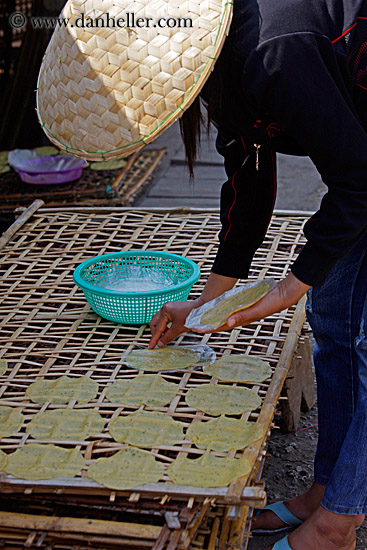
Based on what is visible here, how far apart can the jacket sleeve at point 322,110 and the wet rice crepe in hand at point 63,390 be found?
694mm

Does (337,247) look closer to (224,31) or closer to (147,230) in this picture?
(224,31)

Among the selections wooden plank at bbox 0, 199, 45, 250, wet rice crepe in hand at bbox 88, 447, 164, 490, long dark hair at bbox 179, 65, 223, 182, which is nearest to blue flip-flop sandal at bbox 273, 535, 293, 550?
wet rice crepe in hand at bbox 88, 447, 164, 490

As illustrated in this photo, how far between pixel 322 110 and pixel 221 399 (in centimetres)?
73

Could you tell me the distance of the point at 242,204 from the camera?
1646 mm

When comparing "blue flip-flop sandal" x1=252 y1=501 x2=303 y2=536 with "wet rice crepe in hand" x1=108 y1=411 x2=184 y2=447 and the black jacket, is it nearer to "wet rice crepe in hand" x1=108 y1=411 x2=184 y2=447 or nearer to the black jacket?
"wet rice crepe in hand" x1=108 y1=411 x2=184 y2=447

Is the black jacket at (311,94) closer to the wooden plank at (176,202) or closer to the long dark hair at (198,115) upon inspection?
the long dark hair at (198,115)

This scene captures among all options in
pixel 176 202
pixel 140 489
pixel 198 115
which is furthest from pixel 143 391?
pixel 176 202

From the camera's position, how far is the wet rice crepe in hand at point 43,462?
1.28m

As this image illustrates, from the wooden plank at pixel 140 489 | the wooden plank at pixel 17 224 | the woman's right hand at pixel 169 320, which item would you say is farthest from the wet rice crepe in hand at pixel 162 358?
the wooden plank at pixel 17 224

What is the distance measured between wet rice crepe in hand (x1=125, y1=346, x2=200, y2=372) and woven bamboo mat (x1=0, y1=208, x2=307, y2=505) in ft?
0.10

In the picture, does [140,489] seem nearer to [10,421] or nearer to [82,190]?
[10,421]

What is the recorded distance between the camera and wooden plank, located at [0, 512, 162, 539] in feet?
3.93

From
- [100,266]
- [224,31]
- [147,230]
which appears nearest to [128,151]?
[224,31]

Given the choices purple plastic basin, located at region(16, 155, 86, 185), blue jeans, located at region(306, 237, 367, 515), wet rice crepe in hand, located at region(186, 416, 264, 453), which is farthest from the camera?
purple plastic basin, located at region(16, 155, 86, 185)
